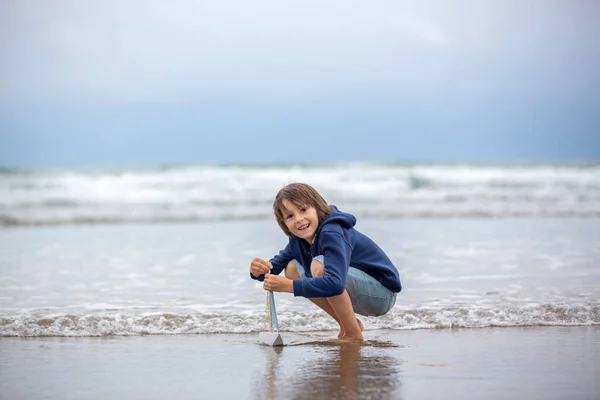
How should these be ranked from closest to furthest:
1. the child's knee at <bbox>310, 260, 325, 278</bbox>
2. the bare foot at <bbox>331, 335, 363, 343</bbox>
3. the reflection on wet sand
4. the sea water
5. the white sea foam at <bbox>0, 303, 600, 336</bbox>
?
the reflection on wet sand < the child's knee at <bbox>310, 260, 325, 278</bbox> < the bare foot at <bbox>331, 335, 363, 343</bbox> < the white sea foam at <bbox>0, 303, 600, 336</bbox> < the sea water

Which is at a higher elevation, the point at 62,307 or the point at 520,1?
the point at 520,1

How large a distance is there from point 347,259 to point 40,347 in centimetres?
151

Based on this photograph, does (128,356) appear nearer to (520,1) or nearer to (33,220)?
(33,220)

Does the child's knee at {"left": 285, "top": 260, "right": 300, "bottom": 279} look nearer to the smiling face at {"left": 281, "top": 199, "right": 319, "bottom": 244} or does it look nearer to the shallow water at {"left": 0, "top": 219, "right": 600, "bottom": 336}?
the smiling face at {"left": 281, "top": 199, "right": 319, "bottom": 244}

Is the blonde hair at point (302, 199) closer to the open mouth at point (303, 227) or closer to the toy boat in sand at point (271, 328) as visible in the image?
the open mouth at point (303, 227)

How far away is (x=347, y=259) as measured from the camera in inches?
146

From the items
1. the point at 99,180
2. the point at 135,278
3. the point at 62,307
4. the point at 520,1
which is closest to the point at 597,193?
the point at 520,1

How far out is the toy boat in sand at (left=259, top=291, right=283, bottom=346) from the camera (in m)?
3.90

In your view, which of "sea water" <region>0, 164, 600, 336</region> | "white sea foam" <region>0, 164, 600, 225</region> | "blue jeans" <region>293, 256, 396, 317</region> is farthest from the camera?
"white sea foam" <region>0, 164, 600, 225</region>

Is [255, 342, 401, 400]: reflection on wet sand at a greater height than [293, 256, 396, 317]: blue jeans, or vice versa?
[293, 256, 396, 317]: blue jeans

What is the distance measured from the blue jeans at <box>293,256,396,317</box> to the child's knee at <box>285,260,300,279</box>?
2 centimetres

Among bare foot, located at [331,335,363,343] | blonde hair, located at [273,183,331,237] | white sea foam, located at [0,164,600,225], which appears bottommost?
bare foot, located at [331,335,363,343]

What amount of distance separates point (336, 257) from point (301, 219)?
26 cm

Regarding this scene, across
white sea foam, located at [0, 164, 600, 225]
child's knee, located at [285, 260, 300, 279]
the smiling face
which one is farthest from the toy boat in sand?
white sea foam, located at [0, 164, 600, 225]
